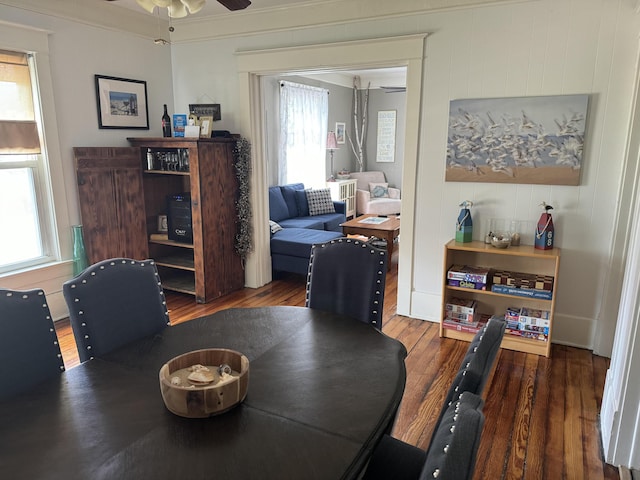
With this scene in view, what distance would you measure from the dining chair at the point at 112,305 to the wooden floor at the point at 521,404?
1.30 metres

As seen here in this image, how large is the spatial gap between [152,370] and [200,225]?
8.09 feet

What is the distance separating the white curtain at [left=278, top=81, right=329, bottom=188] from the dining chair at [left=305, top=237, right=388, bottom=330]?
13.6ft

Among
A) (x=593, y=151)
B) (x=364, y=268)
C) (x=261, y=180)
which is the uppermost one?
(x=593, y=151)

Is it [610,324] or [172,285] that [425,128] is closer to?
[610,324]

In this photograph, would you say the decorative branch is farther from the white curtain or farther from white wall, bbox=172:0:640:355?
white wall, bbox=172:0:640:355

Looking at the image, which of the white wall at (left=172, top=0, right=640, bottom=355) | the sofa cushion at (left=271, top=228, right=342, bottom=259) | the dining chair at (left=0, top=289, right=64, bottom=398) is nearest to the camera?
the dining chair at (left=0, top=289, right=64, bottom=398)

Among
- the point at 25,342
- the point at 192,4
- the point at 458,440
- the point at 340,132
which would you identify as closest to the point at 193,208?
the point at 192,4

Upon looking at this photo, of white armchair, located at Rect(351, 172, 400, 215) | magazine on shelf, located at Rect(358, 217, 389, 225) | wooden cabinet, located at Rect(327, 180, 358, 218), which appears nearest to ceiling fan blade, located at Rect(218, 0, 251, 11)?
magazine on shelf, located at Rect(358, 217, 389, 225)

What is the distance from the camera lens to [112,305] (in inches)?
78.7

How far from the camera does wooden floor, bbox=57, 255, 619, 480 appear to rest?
2.16m

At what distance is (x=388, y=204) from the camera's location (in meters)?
7.71

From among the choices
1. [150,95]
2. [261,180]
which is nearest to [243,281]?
[261,180]

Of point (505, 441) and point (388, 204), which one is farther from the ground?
point (388, 204)

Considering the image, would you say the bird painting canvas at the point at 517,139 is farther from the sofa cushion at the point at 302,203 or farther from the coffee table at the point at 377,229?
the sofa cushion at the point at 302,203
